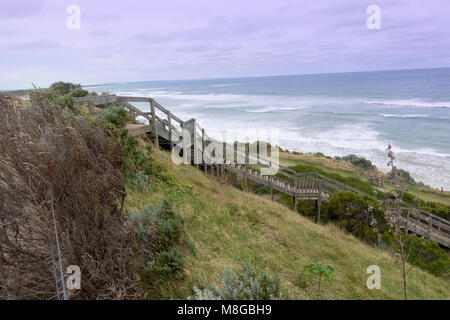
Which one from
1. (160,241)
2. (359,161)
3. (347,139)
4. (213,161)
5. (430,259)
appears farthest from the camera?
(347,139)

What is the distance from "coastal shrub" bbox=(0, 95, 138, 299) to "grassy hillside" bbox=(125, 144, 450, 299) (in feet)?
2.44

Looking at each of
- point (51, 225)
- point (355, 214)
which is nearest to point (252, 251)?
point (51, 225)

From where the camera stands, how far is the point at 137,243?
3.66 m

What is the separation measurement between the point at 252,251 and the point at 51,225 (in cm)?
317

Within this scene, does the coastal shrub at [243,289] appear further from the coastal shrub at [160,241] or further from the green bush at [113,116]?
the green bush at [113,116]

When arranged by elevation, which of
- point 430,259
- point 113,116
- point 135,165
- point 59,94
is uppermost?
point 59,94

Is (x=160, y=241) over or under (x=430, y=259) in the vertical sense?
over

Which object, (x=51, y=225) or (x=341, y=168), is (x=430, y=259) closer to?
(x=51, y=225)

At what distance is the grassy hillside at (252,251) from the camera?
12.8ft

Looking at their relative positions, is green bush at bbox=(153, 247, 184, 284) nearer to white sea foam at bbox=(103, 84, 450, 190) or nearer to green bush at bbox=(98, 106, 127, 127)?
green bush at bbox=(98, 106, 127, 127)

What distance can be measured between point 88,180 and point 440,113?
6406 cm

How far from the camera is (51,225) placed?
2.83 meters

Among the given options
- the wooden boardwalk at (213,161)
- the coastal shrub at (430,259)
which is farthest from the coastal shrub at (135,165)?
the coastal shrub at (430,259)
